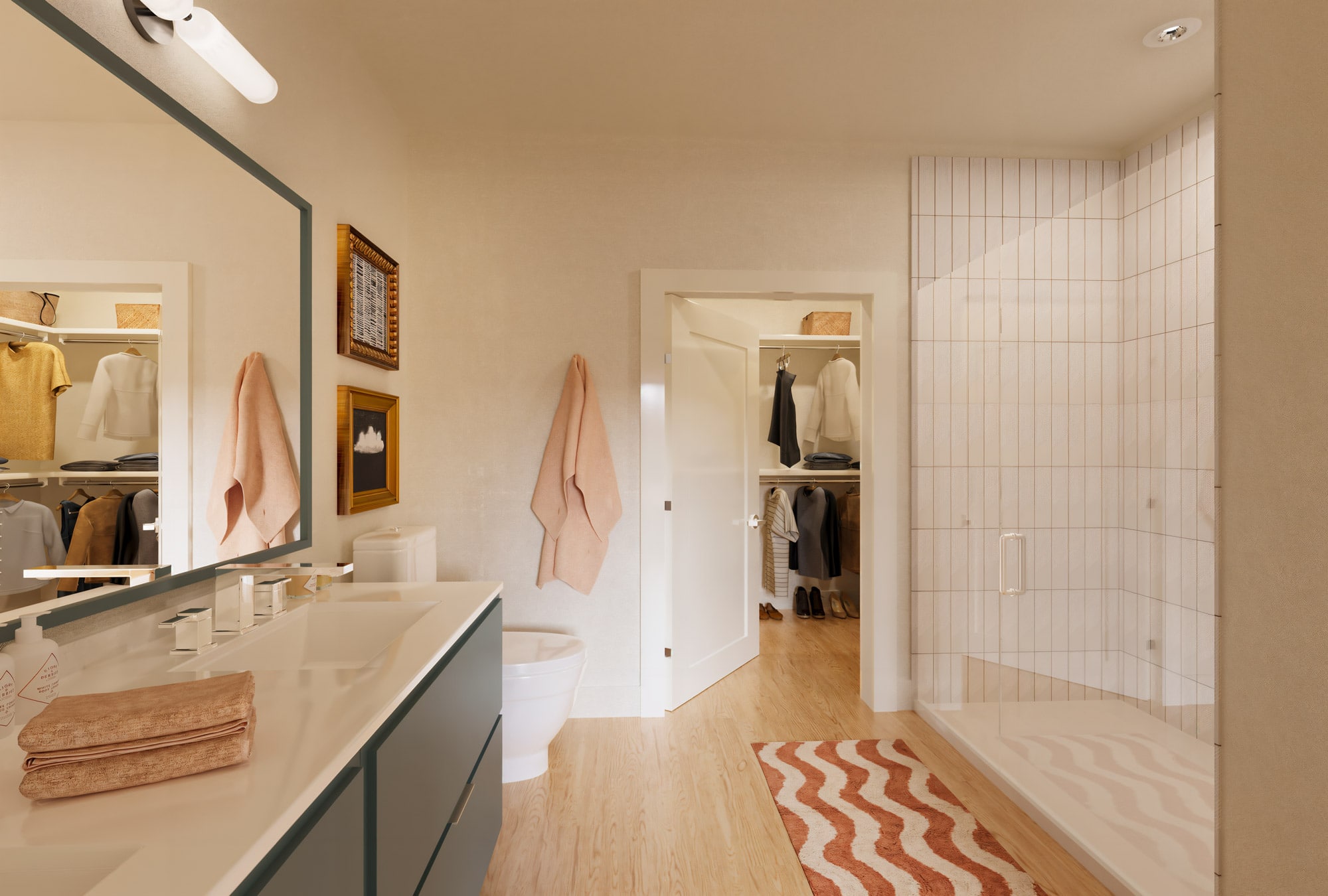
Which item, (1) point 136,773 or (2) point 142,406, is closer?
(1) point 136,773

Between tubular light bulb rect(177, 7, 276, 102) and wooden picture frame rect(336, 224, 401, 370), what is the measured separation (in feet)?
2.19

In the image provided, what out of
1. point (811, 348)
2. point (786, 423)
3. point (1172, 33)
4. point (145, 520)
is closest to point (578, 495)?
point (145, 520)

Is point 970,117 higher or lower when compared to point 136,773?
higher

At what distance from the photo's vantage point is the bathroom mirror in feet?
3.27

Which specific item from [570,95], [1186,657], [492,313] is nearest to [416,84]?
[570,95]

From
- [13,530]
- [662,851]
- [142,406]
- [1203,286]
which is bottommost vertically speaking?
[662,851]

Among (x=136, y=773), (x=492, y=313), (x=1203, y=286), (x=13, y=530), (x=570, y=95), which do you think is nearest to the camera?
(x=136, y=773)

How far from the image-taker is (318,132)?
2.04 meters

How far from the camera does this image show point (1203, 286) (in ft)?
5.22

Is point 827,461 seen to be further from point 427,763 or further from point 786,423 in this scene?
point 427,763

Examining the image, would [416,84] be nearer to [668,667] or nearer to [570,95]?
[570,95]

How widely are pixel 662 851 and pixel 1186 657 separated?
150cm

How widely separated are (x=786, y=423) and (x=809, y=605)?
127cm

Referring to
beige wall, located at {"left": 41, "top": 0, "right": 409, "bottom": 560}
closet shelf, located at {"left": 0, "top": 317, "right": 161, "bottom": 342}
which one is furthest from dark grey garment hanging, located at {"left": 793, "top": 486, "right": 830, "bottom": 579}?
closet shelf, located at {"left": 0, "top": 317, "right": 161, "bottom": 342}
